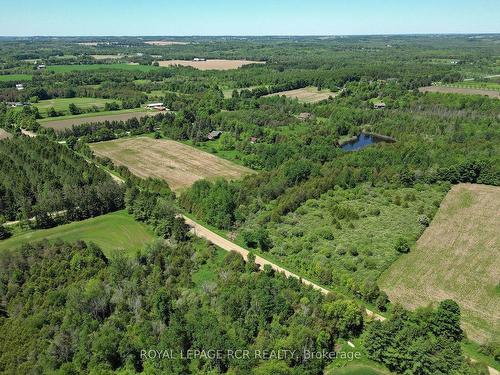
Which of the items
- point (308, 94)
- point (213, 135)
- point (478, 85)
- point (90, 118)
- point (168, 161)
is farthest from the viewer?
point (478, 85)

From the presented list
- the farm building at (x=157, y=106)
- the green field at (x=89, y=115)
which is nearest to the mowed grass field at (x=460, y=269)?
the farm building at (x=157, y=106)

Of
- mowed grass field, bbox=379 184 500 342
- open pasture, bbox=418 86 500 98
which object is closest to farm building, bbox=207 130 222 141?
mowed grass field, bbox=379 184 500 342

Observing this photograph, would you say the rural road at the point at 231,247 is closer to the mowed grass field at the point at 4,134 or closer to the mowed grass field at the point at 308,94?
the mowed grass field at the point at 4,134

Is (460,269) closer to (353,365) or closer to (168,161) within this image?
(353,365)

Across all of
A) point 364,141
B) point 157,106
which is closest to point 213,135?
point 364,141

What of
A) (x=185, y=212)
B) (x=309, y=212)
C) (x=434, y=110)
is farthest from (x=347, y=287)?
(x=434, y=110)

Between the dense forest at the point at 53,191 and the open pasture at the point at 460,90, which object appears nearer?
the dense forest at the point at 53,191

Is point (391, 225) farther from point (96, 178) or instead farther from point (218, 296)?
point (96, 178)
